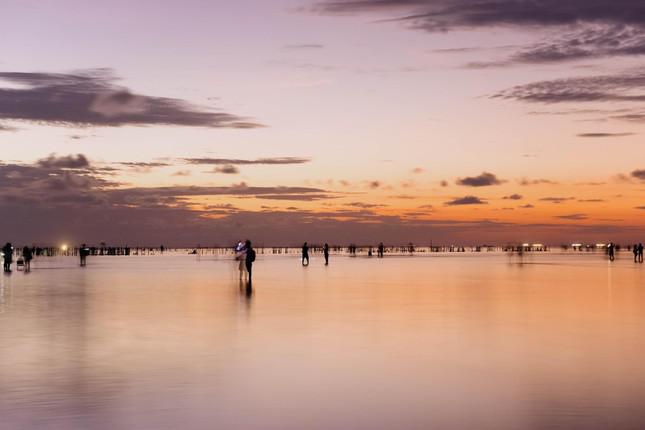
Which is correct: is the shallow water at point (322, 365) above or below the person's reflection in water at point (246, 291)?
below

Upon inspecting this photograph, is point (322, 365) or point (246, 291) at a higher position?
point (246, 291)

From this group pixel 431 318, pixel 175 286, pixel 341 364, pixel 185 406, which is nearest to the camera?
pixel 185 406

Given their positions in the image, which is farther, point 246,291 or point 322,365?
point 246,291

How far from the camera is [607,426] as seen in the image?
926cm

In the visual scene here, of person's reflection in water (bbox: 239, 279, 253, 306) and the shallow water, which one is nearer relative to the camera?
the shallow water

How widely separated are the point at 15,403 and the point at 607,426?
725 cm

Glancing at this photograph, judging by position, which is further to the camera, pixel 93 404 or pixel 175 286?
pixel 175 286

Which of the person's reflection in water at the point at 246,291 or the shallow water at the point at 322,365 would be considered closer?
the shallow water at the point at 322,365

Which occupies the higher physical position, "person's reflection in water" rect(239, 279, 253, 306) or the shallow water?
"person's reflection in water" rect(239, 279, 253, 306)

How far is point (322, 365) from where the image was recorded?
1400 cm

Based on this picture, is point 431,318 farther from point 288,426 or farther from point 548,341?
point 288,426

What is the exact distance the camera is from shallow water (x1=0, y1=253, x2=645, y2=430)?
9.93 metres

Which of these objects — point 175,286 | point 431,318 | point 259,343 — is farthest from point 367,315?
point 175,286

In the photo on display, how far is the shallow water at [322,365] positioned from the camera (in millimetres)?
9930
